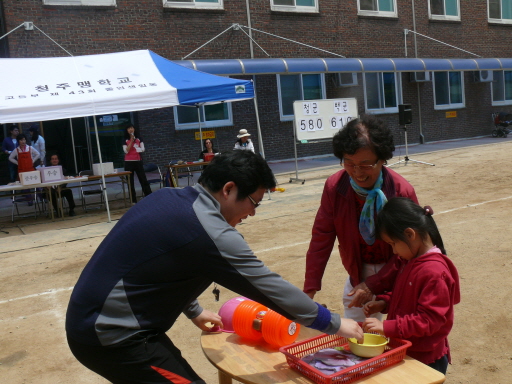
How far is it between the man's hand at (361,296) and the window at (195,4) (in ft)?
49.3

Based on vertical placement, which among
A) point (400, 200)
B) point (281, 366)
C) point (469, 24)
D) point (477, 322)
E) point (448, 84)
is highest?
point (469, 24)

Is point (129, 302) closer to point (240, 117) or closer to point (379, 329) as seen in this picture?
point (379, 329)

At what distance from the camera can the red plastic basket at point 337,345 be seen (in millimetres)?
2080

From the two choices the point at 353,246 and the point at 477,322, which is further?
the point at 477,322

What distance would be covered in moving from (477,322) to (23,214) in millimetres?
10440

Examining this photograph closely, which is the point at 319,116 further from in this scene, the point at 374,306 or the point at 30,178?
the point at 374,306

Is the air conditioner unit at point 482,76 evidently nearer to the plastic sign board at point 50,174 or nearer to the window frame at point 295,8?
the window frame at point 295,8

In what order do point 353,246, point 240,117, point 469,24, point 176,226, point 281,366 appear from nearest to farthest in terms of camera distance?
1. point 176,226
2. point 281,366
3. point 353,246
4. point 240,117
5. point 469,24

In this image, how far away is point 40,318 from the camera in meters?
5.27

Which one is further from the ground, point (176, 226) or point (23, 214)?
point (176, 226)

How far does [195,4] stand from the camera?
16.6 metres

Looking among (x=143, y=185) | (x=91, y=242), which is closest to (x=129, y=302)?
(x=91, y=242)

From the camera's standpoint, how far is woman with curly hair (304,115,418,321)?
2678 millimetres

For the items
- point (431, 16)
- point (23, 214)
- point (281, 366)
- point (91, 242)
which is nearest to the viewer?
point (281, 366)
